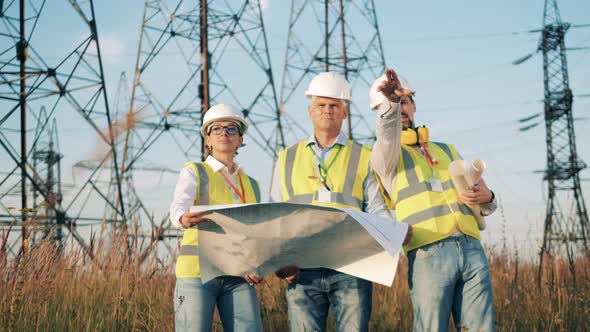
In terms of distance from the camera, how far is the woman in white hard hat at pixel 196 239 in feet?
11.2

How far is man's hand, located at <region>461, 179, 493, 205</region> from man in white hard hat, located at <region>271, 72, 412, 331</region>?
0.50 meters

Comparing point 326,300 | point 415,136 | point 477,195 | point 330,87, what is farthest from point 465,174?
point 326,300

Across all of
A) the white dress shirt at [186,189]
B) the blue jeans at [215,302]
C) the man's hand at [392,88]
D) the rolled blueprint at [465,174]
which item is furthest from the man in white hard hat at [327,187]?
the man's hand at [392,88]

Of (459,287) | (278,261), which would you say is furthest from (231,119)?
(459,287)

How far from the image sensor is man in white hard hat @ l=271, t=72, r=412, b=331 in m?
3.57

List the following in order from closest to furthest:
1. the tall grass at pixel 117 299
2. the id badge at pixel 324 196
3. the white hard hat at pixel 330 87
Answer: the id badge at pixel 324 196 → the white hard hat at pixel 330 87 → the tall grass at pixel 117 299

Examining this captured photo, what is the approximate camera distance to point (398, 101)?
3.31 metres

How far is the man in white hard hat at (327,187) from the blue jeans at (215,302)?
264 millimetres

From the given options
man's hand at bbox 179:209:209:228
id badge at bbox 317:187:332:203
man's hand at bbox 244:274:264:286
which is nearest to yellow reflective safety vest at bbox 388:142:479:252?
id badge at bbox 317:187:332:203

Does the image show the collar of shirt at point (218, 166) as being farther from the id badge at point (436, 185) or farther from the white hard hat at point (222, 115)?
the id badge at point (436, 185)

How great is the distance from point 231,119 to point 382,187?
1.08m

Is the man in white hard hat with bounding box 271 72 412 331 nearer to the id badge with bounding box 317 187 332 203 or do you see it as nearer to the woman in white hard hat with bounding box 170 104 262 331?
the id badge with bounding box 317 187 332 203

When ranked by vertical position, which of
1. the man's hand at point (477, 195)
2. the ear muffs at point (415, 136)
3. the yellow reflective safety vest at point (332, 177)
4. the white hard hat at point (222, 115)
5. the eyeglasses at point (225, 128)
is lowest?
the man's hand at point (477, 195)

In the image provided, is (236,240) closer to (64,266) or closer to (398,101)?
(398,101)
